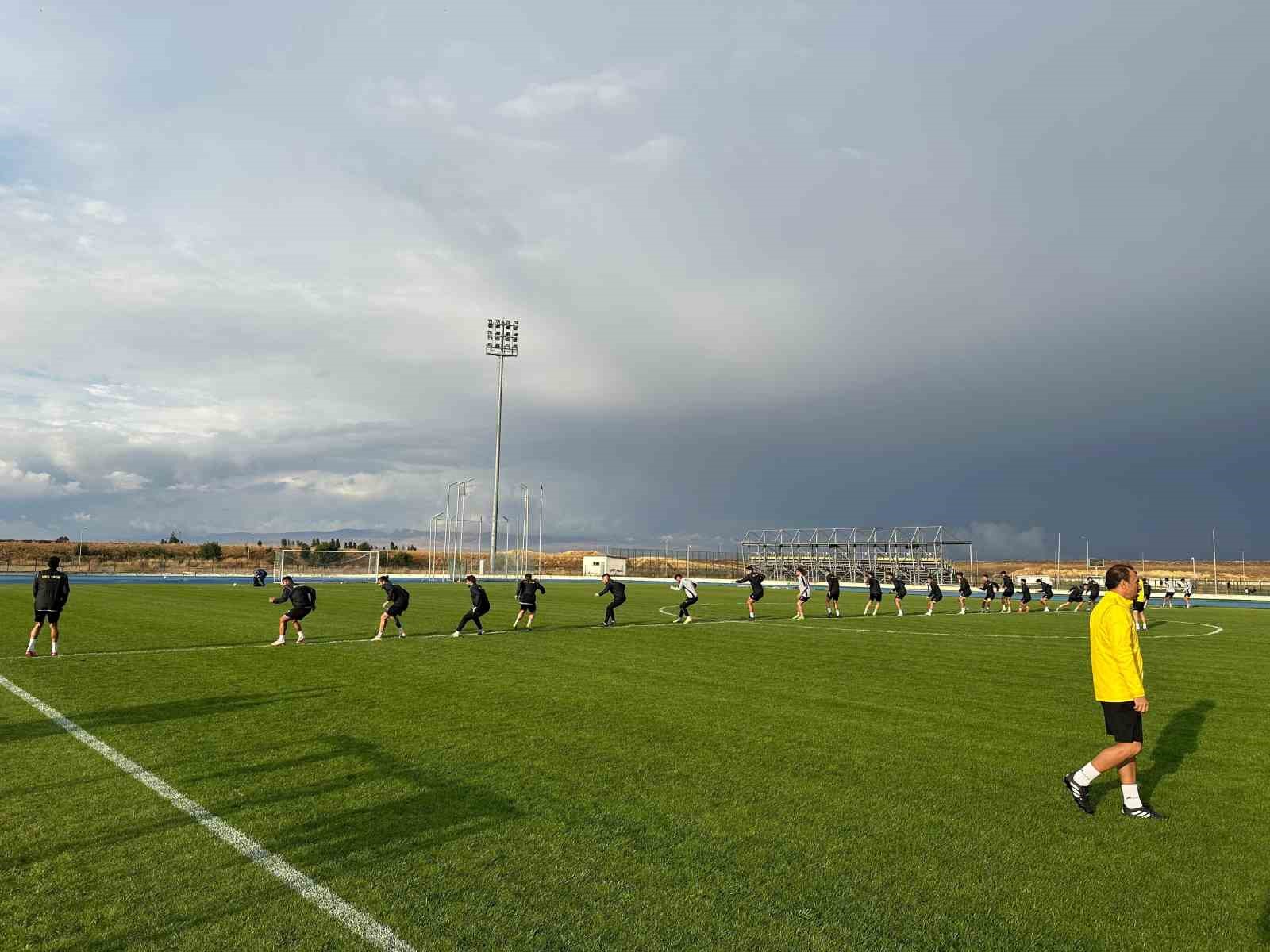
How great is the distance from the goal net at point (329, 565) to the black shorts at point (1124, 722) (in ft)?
218

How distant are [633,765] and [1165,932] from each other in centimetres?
444

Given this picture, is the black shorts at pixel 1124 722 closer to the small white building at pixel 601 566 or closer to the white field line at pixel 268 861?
the white field line at pixel 268 861

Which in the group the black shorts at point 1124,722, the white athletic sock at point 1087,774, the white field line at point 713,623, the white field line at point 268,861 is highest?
the black shorts at point 1124,722

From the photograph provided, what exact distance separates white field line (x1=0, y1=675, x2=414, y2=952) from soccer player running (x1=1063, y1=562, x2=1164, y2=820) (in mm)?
5341

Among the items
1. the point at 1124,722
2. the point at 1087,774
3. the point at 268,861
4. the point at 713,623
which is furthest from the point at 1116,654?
the point at 713,623

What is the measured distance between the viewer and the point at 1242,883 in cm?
534

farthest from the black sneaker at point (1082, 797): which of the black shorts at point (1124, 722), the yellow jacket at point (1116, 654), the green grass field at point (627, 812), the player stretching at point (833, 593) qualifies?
the player stretching at point (833, 593)

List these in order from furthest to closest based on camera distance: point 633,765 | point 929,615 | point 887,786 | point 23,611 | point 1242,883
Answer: point 929,615 → point 23,611 → point 633,765 → point 887,786 → point 1242,883

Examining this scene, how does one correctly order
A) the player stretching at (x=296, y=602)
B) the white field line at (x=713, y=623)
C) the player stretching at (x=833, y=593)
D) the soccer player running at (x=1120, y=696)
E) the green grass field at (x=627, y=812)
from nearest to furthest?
the green grass field at (x=627, y=812), the soccer player running at (x=1120, y=696), the white field line at (x=713, y=623), the player stretching at (x=296, y=602), the player stretching at (x=833, y=593)

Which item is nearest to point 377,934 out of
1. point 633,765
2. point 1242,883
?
point 633,765

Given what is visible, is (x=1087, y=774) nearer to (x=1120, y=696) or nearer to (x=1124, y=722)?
(x=1124, y=722)

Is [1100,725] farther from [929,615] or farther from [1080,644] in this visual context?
[929,615]

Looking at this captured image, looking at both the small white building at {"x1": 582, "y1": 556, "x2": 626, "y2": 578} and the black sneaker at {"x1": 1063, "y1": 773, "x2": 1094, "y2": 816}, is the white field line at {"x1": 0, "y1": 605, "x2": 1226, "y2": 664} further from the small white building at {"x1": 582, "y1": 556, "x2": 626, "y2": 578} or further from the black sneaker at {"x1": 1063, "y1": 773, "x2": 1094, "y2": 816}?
the small white building at {"x1": 582, "y1": 556, "x2": 626, "y2": 578}

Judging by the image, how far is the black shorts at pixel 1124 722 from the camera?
22.4 ft
